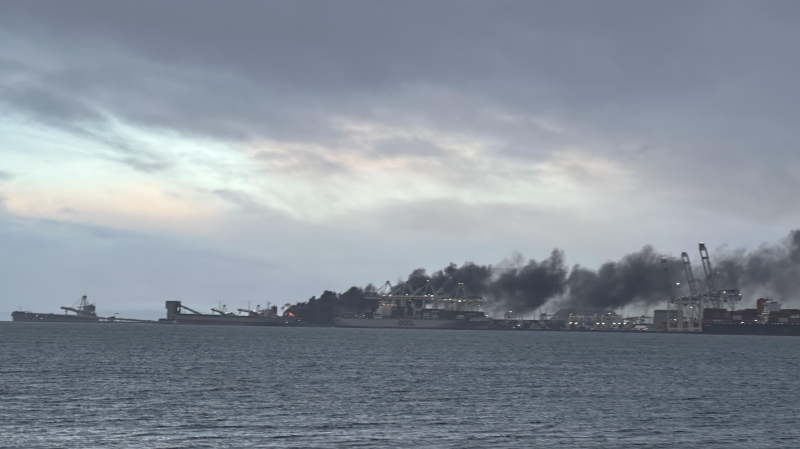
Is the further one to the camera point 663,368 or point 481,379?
point 663,368

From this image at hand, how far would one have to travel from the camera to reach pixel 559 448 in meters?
55.1

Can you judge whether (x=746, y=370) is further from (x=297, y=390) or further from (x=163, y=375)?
(x=163, y=375)

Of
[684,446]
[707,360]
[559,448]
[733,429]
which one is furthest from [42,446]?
[707,360]

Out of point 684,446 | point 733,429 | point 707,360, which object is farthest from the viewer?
point 707,360

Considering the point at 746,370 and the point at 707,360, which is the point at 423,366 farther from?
the point at 707,360

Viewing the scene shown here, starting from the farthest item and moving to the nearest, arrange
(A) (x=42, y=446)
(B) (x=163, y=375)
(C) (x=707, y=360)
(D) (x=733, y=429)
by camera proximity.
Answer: (C) (x=707, y=360) < (B) (x=163, y=375) < (D) (x=733, y=429) < (A) (x=42, y=446)

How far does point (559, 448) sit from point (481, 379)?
50.8 meters

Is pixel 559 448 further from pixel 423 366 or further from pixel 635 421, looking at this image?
pixel 423 366

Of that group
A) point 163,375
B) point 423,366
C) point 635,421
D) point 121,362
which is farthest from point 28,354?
point 635,421

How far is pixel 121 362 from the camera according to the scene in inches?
5069

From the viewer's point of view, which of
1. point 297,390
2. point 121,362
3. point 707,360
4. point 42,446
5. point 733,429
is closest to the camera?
point 42,446

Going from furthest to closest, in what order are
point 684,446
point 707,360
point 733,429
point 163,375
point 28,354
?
1. point 707,360
2. point 28,354
3. point 163,375
4. point 733,429
5. point 684,446

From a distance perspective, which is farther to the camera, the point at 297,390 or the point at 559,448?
the point at 297,390

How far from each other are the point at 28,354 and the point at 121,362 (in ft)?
96.2
